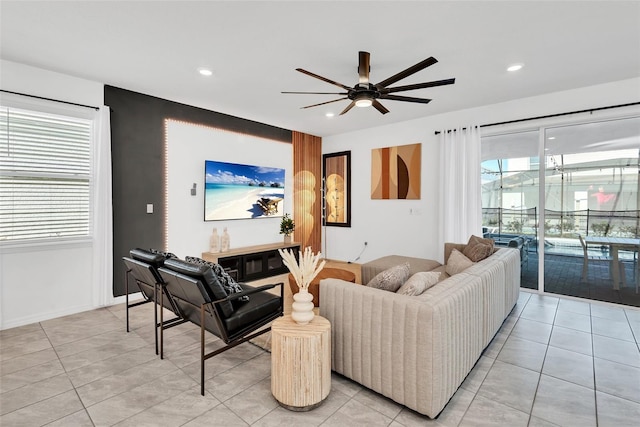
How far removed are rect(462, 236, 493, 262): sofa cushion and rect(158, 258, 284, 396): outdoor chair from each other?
2456mm

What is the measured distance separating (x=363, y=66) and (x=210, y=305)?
2.29m

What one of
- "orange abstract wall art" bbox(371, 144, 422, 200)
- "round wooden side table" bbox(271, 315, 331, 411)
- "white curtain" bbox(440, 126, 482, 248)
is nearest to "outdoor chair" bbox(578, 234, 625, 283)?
"white curtain" bbox(440, 126, 482, 248)

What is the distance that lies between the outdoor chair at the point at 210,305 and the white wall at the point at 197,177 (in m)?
2.19

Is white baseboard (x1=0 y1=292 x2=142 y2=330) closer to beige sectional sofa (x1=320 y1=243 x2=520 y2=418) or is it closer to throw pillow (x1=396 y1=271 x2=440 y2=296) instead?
beige sectional sofa (x1=320 y1=243 x2=520 y2=418)

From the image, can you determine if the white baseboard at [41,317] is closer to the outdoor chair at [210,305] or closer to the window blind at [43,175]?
the window blind at [43,175]

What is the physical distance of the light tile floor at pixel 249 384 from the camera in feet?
6.20

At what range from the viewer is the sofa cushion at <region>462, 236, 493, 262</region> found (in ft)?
11.6

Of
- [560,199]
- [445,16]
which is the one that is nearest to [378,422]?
[445,16]

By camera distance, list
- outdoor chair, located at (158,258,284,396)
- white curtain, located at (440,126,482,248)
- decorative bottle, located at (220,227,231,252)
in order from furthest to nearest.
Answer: decorative bottle, located at (220,227,231,252)
white curtain, located at (440,126,482,248)
outdoor chair, located at (158,258,284,396)

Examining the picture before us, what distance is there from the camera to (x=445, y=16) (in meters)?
2.37

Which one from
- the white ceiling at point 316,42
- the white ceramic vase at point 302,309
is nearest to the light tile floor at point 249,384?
the white ceramic vase at point 302,309

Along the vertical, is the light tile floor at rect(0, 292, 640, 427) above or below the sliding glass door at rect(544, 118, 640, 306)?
below

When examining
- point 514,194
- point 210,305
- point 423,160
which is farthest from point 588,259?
point 210,305

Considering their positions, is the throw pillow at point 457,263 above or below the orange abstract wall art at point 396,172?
below
